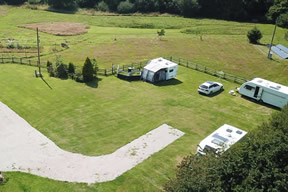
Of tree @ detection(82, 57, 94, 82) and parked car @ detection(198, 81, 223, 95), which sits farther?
tree @ detection(82, 57, 94, 82)

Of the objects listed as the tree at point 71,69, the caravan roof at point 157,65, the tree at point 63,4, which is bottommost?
the tree at point 71,69

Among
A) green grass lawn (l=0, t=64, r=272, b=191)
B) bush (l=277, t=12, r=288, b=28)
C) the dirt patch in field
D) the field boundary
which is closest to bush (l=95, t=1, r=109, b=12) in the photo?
the dirt patch in field

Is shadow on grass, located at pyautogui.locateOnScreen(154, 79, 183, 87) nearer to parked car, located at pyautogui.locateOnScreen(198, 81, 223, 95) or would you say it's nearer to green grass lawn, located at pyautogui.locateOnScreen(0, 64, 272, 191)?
green grass lawn, located at pyautogui.locateOnScreen(0, 64, 272, 191)

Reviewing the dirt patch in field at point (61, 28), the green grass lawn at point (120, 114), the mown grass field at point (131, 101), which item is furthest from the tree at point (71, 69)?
the dirt patch in field at point (61, 28)

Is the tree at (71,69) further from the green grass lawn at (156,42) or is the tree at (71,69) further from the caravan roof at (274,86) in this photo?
the caravan roof at (274,86)

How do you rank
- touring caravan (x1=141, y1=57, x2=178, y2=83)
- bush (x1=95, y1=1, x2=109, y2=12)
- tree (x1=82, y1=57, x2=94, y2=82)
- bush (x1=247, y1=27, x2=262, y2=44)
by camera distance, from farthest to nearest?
1. bush (x1=95, y1=1, x2=109, y2=12)
2. bush (x1=247, y1=27, x2=262, y2=44)
3. touring caravan (x1=141, y1=57, x2=178, y2=83)
4. tree (x1=82, y1=57, x2=94, y2=82)

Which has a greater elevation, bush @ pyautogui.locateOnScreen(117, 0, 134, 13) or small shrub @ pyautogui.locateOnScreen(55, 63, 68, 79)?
bush @ pyautogui.locateOnScreen(117, 0, 134, 13)

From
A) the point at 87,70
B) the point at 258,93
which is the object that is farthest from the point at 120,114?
the point at 258,93
